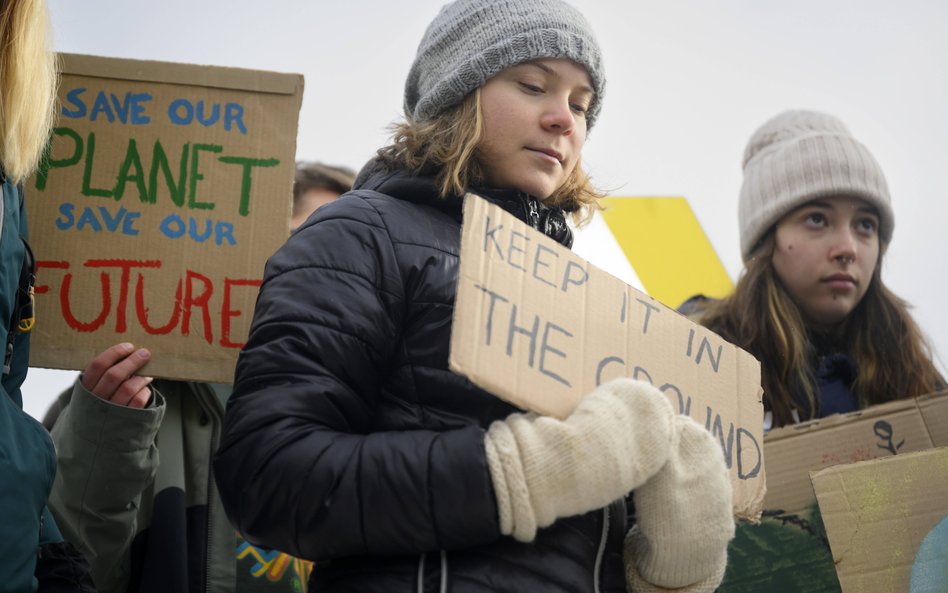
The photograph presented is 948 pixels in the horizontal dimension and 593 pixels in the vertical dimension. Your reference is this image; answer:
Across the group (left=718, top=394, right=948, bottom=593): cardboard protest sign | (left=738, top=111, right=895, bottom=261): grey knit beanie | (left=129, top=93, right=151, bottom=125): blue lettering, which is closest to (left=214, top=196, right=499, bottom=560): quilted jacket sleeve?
(left=129, top=93, right=151, bottom=125): blue lettering

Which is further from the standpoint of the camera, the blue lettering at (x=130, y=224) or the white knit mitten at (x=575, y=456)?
the blue lettering at (x=130, y=224)

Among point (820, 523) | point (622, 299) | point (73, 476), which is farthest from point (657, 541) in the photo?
point (73, 476)

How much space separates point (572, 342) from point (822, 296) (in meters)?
1.57

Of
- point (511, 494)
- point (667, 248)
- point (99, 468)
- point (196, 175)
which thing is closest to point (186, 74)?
point (196, 175)

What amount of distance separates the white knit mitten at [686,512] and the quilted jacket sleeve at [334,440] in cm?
24

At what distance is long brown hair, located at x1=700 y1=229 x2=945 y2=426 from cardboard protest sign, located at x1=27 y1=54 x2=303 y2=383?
126cm

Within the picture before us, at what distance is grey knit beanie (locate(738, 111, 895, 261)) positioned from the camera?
287 centimetres

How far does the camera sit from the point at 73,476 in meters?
1.90

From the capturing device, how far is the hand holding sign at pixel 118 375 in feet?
6.09

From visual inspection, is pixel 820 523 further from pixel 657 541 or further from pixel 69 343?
pixel 69 343

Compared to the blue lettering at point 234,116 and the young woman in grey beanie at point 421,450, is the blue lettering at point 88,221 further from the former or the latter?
the young woman in grey beanie at point 421,450

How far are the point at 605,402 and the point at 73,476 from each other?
1.07 m

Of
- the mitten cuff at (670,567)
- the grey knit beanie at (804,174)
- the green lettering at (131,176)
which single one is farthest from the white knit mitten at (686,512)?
the grey knit beanie at (804,174)

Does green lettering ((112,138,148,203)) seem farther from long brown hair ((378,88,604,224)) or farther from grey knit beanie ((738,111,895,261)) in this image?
grey knit beanie ((738,111,895,261))
